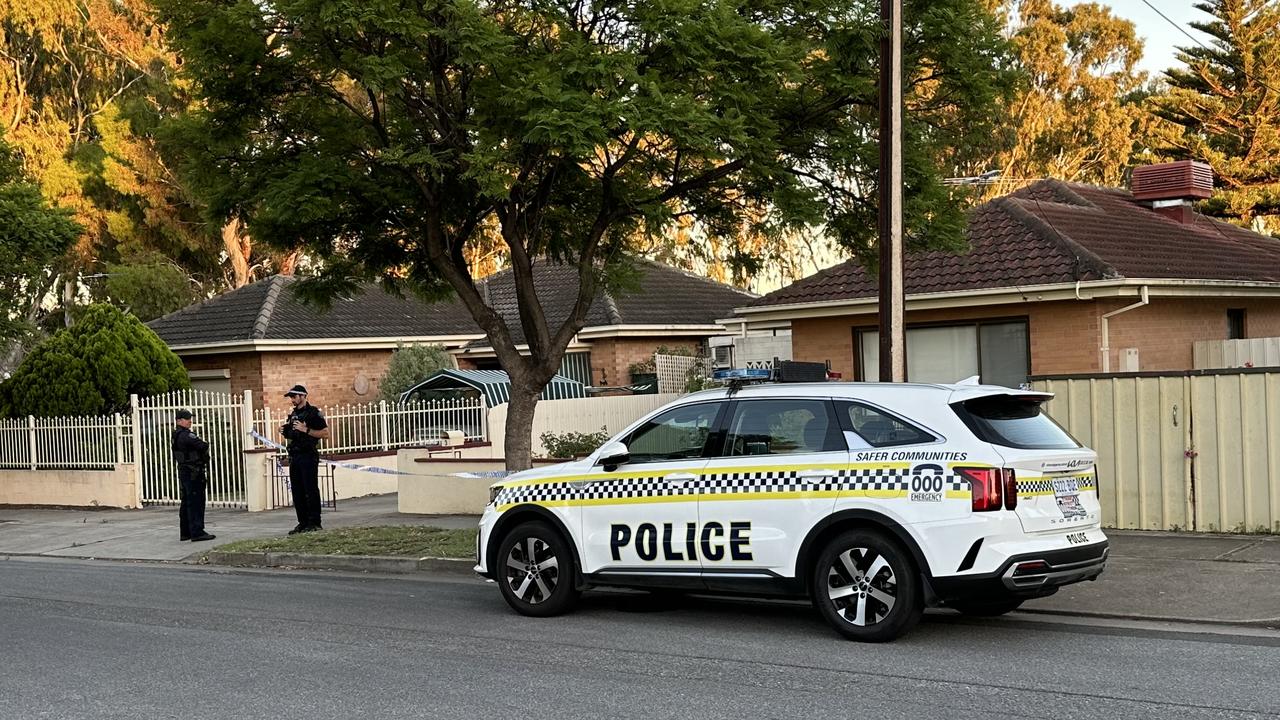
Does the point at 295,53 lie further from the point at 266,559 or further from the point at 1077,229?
the point at 1077,229

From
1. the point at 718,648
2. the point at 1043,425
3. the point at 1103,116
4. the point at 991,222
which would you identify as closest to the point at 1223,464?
the point at 1043,425

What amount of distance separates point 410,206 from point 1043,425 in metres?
7.77

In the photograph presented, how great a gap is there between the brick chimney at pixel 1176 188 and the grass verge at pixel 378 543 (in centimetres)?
1324

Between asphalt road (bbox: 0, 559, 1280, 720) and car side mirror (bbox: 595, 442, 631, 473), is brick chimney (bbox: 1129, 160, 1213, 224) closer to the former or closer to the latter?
asphalt road (bbox: 0, 559, 1280, 720)

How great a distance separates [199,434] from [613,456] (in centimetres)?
1368

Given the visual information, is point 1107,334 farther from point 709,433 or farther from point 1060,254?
point 709,433

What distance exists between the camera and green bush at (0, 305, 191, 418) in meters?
22.6

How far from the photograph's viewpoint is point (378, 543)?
567 inches

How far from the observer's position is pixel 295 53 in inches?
503

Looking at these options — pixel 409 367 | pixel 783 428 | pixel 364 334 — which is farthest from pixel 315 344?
pixel 783 428

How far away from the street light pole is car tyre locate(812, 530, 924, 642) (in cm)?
328

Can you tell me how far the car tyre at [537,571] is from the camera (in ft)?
32.2

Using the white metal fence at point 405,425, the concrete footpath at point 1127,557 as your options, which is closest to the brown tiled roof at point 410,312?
the white metal fence at point 405,425

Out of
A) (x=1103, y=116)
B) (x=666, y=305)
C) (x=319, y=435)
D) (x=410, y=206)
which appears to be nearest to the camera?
(x=410, y=206)
